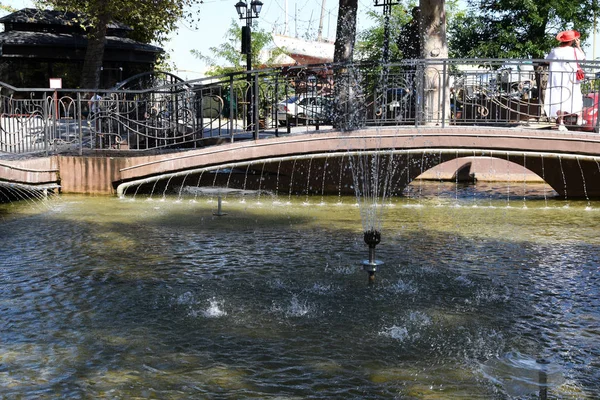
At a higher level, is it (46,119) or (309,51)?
(309,51)

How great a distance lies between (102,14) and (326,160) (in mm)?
12718

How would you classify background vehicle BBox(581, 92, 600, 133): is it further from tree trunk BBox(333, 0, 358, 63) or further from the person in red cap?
tree trunk BBox(333, 0, 358, 63)

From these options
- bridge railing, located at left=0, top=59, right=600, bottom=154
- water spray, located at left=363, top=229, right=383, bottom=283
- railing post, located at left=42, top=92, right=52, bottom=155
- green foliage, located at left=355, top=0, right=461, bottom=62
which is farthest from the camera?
green foliage, located at left=355, top=0, right=461, bottom=62

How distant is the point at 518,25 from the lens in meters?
30.8

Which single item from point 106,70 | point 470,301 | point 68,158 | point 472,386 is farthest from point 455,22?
point 472,386

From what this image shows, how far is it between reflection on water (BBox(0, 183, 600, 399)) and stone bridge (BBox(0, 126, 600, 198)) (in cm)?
180

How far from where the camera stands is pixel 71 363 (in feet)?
18.1

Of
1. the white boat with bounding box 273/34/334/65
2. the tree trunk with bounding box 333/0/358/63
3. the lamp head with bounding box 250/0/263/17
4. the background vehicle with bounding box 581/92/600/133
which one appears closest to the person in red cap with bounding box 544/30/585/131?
the background vehicle with bounding box 581/92/600/133

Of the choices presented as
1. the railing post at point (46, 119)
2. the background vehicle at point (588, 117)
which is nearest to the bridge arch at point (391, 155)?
the background vehicle at point (588, 117)

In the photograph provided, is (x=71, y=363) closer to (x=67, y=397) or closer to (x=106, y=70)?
(x=67, y=397)

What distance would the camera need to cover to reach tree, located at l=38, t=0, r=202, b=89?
2348 centimetres

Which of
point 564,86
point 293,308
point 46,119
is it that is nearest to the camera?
point 293,308

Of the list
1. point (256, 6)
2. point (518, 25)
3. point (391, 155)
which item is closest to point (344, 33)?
point (256, 6)

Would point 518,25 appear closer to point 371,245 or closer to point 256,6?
point 256,6
